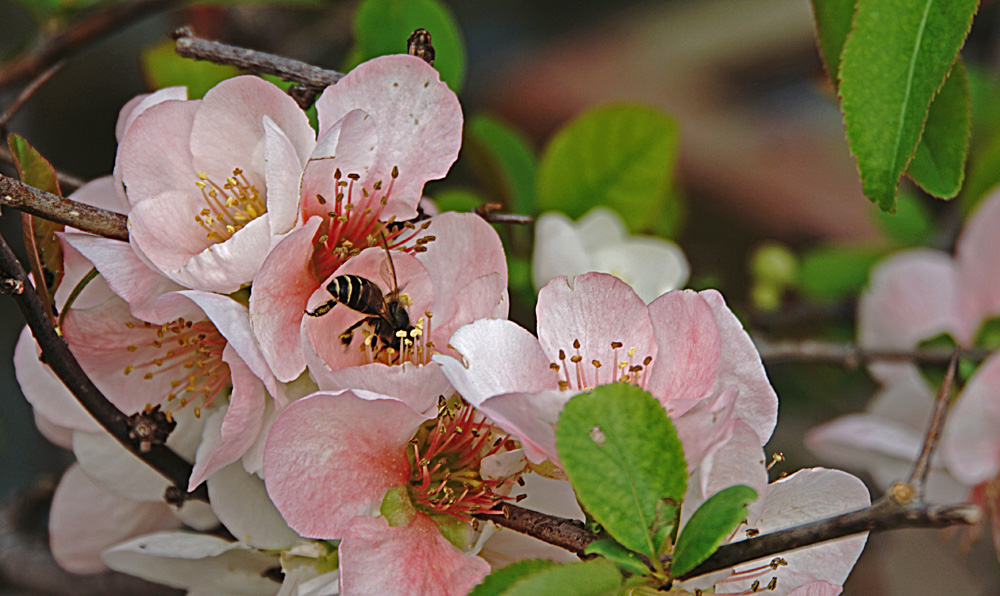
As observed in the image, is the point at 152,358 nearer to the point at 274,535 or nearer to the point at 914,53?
the point at 274,535

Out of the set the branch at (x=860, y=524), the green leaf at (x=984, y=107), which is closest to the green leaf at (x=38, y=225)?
the branch at (x=860, y=524)

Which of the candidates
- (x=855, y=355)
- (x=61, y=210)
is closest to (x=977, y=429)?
(x=855, y=355)

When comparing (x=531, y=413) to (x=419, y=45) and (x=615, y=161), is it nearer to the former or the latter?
(x=419, y=45)

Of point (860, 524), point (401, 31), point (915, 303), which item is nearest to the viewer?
point (860, 524)

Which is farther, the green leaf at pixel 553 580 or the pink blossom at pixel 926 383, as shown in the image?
the pink blossom at pixel 926 383

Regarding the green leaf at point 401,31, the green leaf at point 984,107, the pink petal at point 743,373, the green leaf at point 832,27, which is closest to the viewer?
the pink petal at point 743,373

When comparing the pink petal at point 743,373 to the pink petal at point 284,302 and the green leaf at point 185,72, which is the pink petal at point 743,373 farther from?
the green leaf at point 185,72
